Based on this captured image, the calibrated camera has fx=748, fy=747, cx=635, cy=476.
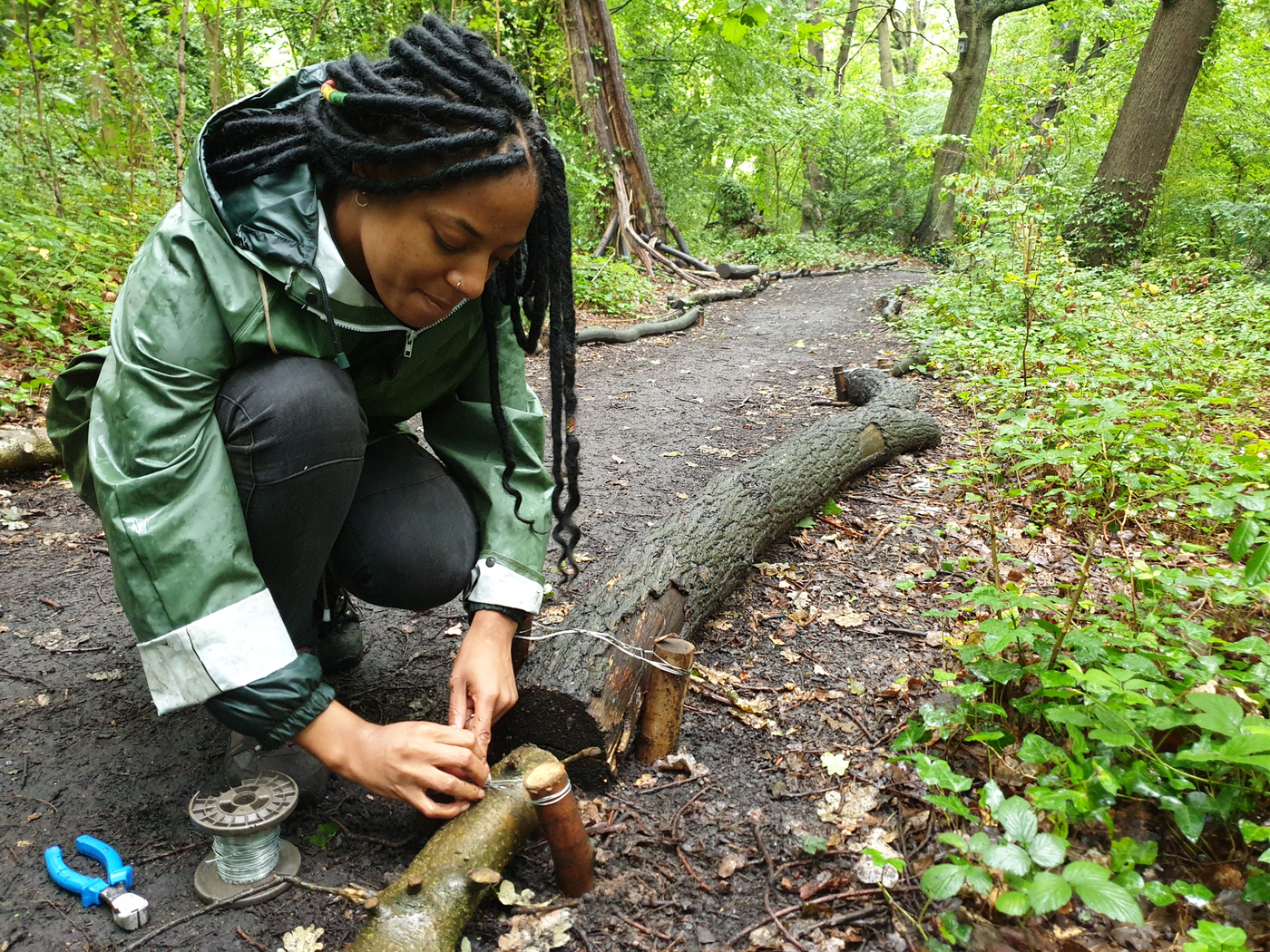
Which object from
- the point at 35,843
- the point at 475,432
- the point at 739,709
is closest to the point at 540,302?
the point at 475,432

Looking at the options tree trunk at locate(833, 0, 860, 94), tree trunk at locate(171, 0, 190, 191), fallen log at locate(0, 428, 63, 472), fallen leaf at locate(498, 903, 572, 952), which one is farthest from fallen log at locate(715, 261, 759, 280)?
fallen leaf at locate(498, 903, 572, 952)

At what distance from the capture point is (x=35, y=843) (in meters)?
1.58

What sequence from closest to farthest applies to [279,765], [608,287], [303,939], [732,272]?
[303,939] < [279,765] < [608,287] < [732,272]

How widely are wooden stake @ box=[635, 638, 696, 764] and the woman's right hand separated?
0.57 m

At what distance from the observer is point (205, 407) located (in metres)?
1.38

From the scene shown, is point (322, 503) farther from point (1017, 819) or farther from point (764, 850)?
point (1017, 819)

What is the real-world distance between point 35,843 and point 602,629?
4.25 feet

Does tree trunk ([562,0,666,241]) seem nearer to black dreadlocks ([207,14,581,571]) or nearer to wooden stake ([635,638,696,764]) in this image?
black dreadlocks ([207,14,581,571])

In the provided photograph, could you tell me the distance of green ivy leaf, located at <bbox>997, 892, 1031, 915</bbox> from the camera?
111 centimetres

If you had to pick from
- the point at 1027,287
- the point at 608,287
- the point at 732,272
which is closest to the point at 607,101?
the point at 732,272

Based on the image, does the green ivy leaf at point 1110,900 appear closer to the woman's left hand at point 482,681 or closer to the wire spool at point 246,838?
the woman's left hand at point 482,681

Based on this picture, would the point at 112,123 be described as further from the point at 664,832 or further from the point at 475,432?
the point at 664,832

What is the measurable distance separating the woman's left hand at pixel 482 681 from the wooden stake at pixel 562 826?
0.15 m

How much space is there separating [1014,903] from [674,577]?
1.25m
